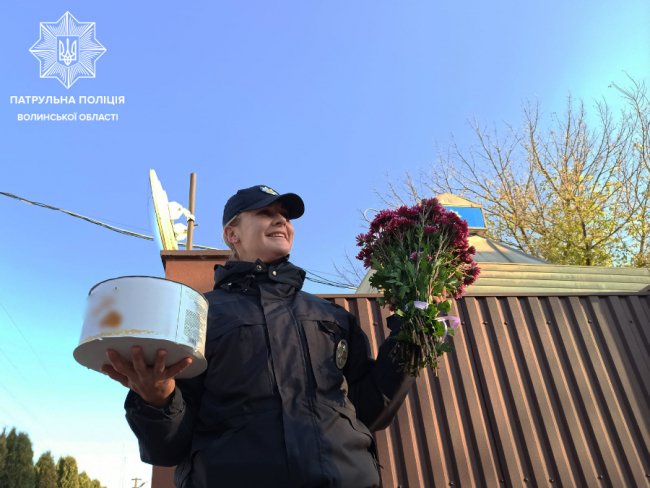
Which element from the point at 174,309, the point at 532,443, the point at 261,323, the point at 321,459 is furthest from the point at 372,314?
the point at 174,309

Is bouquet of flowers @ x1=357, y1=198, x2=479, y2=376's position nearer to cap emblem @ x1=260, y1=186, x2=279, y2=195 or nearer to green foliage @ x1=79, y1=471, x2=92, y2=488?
cap emblem @ x1=260, y1=186, x2=279, y2=195

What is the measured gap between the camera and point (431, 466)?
3.10 m

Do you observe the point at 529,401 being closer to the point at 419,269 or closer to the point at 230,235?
the point at 419,269

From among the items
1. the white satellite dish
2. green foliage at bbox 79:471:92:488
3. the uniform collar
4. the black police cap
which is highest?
the white satellite dish

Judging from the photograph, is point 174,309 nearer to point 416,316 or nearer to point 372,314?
point 416,316

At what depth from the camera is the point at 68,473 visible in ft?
71.3

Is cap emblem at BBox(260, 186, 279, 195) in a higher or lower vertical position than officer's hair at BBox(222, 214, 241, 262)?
higher

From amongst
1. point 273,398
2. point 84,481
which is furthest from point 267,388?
point 84,481

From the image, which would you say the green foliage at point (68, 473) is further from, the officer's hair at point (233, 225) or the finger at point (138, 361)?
the finger at point (138, 361)

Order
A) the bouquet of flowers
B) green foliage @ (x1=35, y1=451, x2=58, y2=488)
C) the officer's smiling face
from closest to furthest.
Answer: the bouquet of flowers → the officer's smiling face → green foliage @ (x1=35, y1=451, x2=58, y2=488)

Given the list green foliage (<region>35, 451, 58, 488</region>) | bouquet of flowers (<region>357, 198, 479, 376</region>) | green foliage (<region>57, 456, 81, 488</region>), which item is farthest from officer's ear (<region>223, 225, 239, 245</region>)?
green foliage (<region>57, 456, 81, 488</region>)

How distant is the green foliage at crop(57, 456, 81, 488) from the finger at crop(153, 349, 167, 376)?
25.8m

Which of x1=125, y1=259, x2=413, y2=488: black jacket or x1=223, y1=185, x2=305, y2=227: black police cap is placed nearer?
x1=125, y1=259, x2=413, y2=488: black jacket

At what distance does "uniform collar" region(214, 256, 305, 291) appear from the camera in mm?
1886
